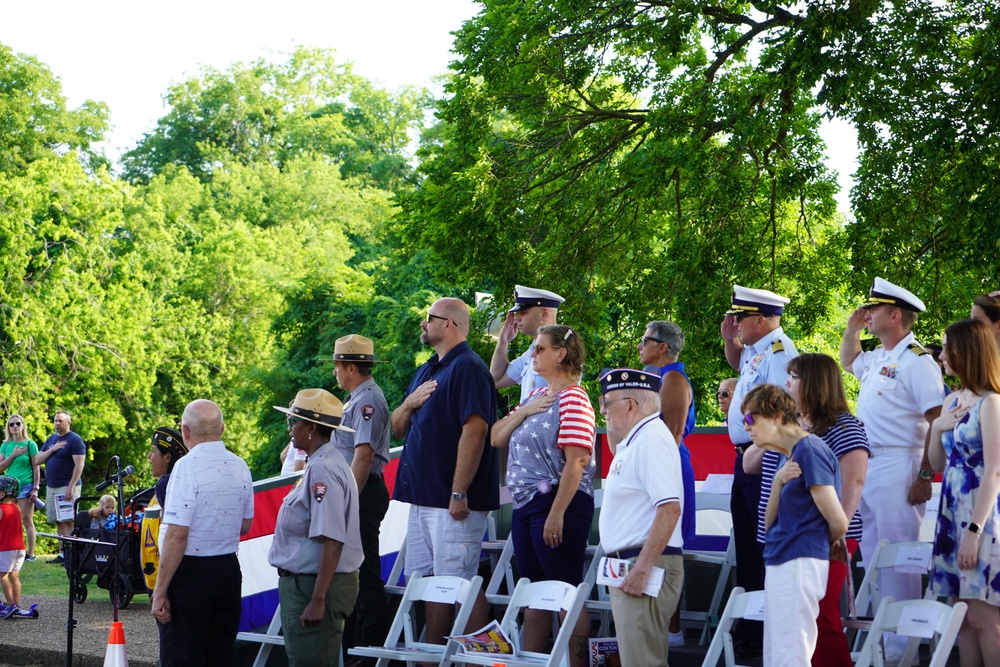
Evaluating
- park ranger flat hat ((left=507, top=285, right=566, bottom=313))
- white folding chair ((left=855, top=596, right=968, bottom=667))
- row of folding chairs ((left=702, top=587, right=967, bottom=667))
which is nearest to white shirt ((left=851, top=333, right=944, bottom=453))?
row of folding chairs ((left=702, top=587, right=967, bottom=667))

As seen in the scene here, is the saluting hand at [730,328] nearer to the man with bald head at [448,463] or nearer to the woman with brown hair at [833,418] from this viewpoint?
the man with bald head at [448,463]

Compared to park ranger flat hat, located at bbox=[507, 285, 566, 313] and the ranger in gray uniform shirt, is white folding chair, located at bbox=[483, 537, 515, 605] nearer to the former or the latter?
the ranger in gray uniform shirt

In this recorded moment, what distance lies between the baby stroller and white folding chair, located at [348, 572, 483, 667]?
7.57 ft

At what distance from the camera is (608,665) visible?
18.9 ft

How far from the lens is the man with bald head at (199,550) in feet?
19.2

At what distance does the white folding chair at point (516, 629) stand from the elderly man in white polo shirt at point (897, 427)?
63.0 inches

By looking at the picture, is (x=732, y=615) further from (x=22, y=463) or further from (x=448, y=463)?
(x=22, y=463)

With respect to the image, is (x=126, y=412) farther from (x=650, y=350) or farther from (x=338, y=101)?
(x=650, y=350)

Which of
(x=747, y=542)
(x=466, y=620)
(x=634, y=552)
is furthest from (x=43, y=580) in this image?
(x=634, y=552)

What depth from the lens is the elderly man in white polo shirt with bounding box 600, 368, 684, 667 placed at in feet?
16.3

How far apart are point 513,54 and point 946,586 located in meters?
10.3

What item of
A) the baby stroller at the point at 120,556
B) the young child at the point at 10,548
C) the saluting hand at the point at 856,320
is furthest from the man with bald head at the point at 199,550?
the young child at the point at 10,548

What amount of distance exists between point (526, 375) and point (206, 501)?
1969 millimetres

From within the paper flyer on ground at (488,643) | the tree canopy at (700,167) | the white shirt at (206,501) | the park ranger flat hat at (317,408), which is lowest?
the paper flyer on ground at (488,643)
